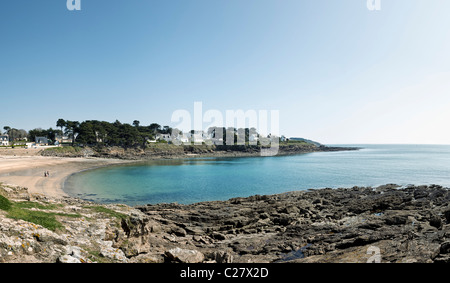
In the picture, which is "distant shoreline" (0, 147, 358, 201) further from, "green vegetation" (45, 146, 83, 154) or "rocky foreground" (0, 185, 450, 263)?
"rocky foreground" (0, 185, 450, 263)

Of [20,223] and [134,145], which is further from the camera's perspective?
[134,145]

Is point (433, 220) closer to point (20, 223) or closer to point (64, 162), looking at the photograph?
point (20, 223)

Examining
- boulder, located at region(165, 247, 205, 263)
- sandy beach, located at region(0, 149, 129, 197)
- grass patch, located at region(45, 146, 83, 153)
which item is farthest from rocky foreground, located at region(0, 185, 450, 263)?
grass patch, located at region(45, 146, 83, 153)

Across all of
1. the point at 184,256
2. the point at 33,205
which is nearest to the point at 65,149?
the point at 33,205

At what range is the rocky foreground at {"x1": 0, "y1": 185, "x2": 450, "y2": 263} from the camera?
859cm

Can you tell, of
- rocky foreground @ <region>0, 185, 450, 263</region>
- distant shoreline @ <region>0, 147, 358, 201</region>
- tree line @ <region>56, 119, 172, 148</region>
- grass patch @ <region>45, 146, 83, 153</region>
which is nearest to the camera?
rocky foreground @ <region>0, 185, 450, 263</region>

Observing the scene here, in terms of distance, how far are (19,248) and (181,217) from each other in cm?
1348

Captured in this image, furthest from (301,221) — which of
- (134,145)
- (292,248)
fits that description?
(134,145)

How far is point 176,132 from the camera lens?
174m

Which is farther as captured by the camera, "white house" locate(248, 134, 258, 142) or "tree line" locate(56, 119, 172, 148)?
"white house" locate(248, 134, 258, 142)

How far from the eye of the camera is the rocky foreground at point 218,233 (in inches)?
338

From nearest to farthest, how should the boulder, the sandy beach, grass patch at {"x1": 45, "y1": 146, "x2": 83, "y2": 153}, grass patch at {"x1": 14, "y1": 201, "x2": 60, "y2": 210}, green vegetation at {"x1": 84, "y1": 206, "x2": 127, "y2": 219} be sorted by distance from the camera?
the boulder
grass patch at {"x1": 14, "y1": 201, "x2": 60, "y2": 210}
green vegetation at {"x1": 84, "y1": 206, "x2": 127, "y2": 219}
the sandy beach
grass patch at {"x1": 45, "y1": 146, "x2": 83, "y2": 153}

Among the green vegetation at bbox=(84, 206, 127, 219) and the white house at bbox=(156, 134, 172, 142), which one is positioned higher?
the white house at bbox=(156, 134, 172, 142)

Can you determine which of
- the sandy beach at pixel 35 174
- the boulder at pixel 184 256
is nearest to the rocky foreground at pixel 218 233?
the boulder at pixel 184 256
